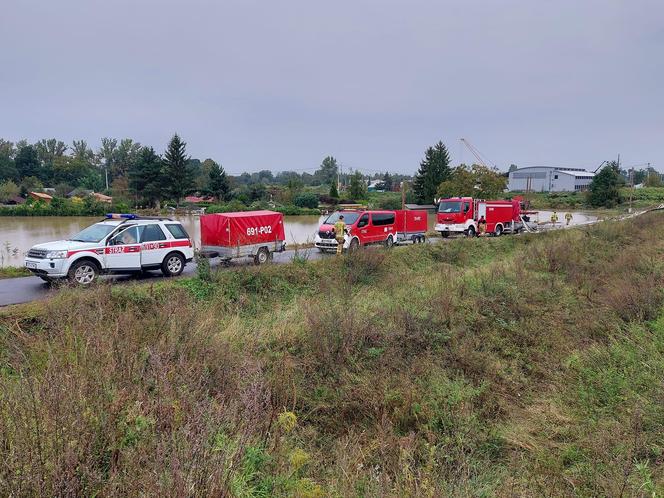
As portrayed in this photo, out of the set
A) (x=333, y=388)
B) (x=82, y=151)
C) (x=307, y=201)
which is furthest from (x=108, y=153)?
(x=333, y=388)

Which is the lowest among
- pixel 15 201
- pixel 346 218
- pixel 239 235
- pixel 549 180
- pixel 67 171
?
pixel 239 235

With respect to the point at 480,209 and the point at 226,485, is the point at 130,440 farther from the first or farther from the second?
the point at 480,209

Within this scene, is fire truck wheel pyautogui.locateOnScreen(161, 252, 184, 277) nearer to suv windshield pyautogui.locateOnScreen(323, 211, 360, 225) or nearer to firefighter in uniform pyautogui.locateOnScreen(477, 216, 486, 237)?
suv windshield pyautogui.locateOnScreen(323, 211, 360, 225)

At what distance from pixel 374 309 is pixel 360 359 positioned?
112 inches

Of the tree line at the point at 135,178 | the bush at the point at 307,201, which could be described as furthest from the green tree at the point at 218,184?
the bush at the point at 307,201

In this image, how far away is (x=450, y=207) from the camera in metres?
28.1

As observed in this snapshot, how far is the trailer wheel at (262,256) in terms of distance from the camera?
625 inches

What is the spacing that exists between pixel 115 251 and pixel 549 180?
428ft

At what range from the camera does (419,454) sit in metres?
5.66

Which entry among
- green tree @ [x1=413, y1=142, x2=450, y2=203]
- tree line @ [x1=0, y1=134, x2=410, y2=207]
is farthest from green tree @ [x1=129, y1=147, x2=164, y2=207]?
green tree @ [x1=413, y1=142, x2=450, y2=203]

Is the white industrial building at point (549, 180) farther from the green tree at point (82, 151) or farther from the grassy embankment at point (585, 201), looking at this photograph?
the green tree at point (82, 151)

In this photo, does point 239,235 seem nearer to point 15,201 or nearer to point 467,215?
point 467,215

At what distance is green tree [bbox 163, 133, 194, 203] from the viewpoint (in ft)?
211

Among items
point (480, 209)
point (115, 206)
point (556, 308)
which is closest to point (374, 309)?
point (556, 308)
